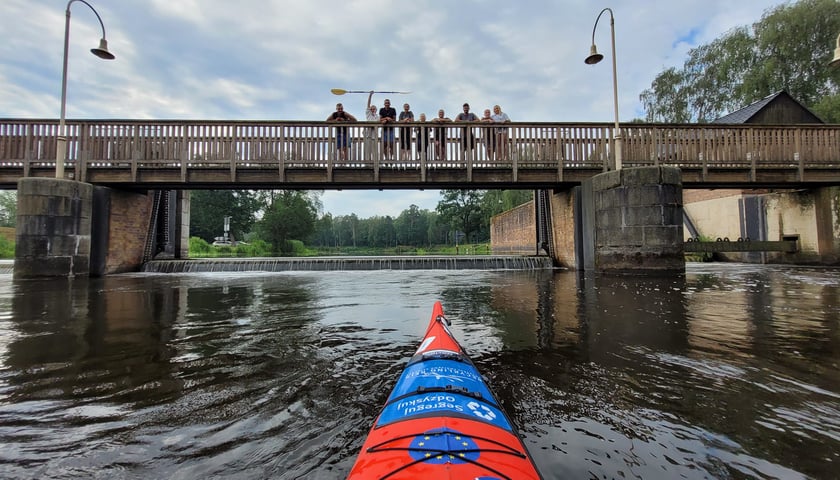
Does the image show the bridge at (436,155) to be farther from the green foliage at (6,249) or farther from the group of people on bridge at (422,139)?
the green foliage at (6,249)

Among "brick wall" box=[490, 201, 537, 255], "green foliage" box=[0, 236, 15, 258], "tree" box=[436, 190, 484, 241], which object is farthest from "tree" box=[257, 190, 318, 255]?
"tree" box=[436, 190, 484, 241]

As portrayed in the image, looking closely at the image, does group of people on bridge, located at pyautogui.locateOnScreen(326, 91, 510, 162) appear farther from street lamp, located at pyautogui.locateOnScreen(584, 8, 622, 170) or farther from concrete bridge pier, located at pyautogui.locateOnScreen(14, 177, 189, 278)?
concrete bridge pier, located at pyautogui.locateOnScreen(14, 177, 189, 278)

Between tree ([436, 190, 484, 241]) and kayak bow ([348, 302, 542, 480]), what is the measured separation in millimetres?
53027

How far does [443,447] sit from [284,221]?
116ft

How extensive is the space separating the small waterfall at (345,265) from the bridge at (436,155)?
10.0 ft

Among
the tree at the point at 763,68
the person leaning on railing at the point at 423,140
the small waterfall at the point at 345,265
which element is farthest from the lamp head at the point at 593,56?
the tree at the point at 763,68

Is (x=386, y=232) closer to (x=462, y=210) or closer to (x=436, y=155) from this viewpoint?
(x=462, y=210)

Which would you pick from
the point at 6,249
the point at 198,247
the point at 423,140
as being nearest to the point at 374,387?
the point at 423,140

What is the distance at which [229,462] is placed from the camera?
1.63 m

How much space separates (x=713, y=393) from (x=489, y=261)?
11.8m

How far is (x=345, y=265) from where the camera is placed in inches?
548

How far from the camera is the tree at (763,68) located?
2370cm

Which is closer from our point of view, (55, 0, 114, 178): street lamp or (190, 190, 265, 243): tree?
(55, 0, 114, 178): street lamp

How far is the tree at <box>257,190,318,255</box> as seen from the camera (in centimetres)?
3422
